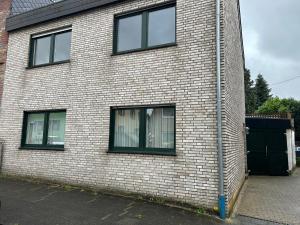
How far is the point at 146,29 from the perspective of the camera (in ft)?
24.0

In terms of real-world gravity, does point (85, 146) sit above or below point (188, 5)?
below

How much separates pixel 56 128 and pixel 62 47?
9.24 ft

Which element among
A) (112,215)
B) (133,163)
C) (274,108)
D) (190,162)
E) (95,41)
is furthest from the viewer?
(274,108)

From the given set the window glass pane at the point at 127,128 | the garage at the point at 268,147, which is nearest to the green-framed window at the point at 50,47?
the window glass pane at the point at 127,128

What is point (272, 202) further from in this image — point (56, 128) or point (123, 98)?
point (56, 128)

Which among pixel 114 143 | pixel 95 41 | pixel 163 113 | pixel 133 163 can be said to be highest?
pixel 95 41

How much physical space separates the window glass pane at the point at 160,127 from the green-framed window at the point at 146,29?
1.82 m

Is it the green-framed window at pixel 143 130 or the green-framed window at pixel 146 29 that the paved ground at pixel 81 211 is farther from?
the green-framed window at pixel 146 29

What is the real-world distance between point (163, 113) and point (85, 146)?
2591 mm

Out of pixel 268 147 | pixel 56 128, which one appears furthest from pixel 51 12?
pixel 268 147

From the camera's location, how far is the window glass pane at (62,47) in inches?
343

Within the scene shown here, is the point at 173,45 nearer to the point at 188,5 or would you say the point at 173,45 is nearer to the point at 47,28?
the point at 188,5

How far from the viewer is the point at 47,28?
9.07 meters

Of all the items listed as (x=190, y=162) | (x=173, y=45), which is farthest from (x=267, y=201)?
(x=173, y=45)
